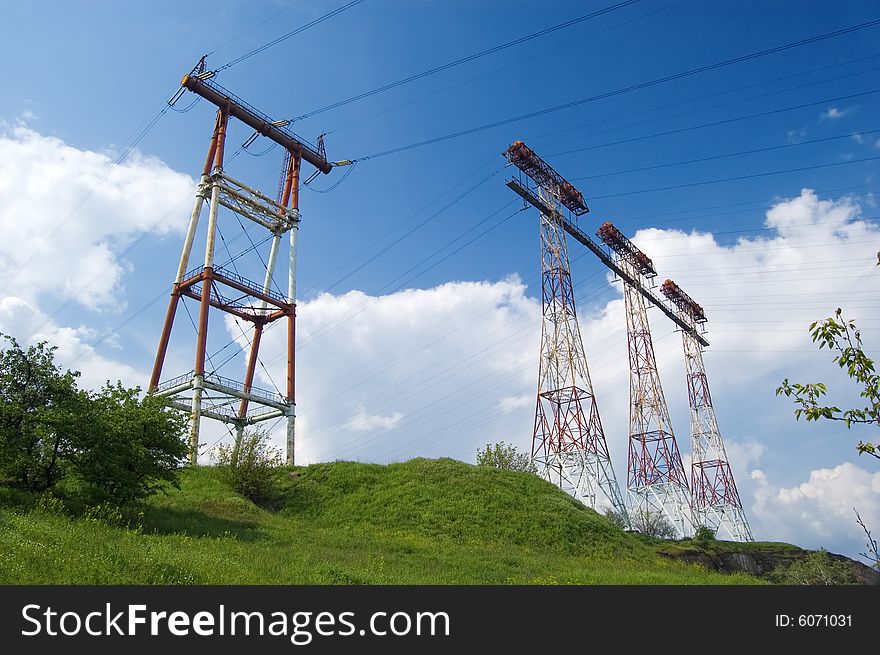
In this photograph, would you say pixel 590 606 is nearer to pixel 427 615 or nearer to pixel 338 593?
pixel 427 615

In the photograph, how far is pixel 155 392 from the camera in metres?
35.3

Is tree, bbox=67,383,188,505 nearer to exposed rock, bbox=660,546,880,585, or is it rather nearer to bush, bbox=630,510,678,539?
exposed rock, bbox=660,546,880,585

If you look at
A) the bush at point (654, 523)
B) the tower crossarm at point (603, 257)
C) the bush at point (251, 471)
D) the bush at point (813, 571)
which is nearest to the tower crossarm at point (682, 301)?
the tower crossarm at point (603, 257)

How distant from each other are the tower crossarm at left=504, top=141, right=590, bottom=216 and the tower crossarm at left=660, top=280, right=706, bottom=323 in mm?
22999

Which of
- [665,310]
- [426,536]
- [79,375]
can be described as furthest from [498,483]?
[665,310]

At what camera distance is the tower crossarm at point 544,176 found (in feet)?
151

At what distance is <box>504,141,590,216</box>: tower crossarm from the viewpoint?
4594 centimetres

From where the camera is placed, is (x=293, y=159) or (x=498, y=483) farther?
(x=293, y=159)

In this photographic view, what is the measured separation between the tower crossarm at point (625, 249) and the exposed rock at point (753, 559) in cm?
3157

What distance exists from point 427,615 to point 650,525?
42883 mm

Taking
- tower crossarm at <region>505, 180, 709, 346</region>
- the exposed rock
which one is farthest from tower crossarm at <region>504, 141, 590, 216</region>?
the exposed rock

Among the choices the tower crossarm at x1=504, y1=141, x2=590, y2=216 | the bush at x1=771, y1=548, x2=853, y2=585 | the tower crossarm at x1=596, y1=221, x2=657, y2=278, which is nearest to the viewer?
the bush at x1=771, y1=548, x2=853, y2=585

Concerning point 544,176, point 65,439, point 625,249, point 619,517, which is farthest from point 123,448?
point 625,249

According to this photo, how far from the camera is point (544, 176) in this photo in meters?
47.6
